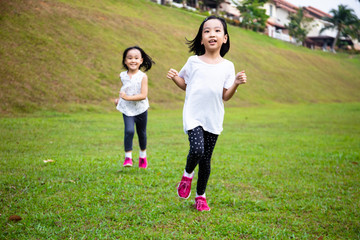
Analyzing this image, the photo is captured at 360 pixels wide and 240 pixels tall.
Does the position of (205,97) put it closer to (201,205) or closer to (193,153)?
(193,153)

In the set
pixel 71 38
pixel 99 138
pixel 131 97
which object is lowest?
pixel 99 138

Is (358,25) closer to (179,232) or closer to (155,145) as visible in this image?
(155,145)

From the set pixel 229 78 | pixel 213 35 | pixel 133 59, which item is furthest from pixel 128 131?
pixel 213 35

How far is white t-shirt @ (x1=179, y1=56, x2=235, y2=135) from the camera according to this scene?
3.78 meters

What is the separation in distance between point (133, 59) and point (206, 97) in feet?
8.09

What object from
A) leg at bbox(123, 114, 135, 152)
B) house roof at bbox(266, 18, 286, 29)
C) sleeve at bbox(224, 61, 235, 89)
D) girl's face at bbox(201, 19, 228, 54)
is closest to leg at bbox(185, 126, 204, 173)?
sleeve at bbox(224, 61, 235, 89)

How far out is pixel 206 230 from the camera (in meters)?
3.29

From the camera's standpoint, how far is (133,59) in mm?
5855

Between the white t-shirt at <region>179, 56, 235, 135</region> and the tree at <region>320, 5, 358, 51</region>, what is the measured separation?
7342 centimetres

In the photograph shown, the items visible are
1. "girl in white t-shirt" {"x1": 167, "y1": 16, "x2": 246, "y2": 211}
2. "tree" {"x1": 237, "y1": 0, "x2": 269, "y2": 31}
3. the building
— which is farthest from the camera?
the building

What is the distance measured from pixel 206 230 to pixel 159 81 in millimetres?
20183

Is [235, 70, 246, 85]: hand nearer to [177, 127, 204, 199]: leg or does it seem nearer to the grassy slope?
[177, 127, 204, 199]: leg

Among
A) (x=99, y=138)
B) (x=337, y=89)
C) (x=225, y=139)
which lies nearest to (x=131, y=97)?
(x=99, y=138)

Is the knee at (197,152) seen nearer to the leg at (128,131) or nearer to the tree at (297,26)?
the leg at (128,131)
